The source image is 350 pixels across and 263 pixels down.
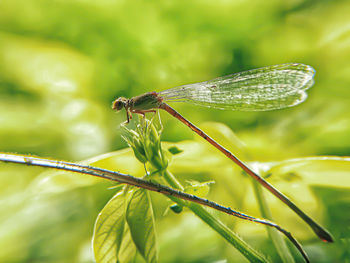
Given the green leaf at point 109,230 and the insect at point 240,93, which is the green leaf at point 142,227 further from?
the insect at point 240,93

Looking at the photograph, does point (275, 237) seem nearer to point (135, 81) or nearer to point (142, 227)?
point (142, 227)

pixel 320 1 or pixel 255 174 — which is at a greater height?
pixel 320 1

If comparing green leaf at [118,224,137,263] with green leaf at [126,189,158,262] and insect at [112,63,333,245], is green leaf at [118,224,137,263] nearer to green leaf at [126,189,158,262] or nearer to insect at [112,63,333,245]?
green leaf at [126,189,158,262]

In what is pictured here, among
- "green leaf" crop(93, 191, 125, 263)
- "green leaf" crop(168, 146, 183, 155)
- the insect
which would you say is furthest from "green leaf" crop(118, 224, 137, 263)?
the insect

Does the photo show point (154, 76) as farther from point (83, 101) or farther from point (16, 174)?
point (16, 174)

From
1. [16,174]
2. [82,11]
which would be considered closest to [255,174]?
[16,174]

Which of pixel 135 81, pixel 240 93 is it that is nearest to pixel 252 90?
pixel 240 93
